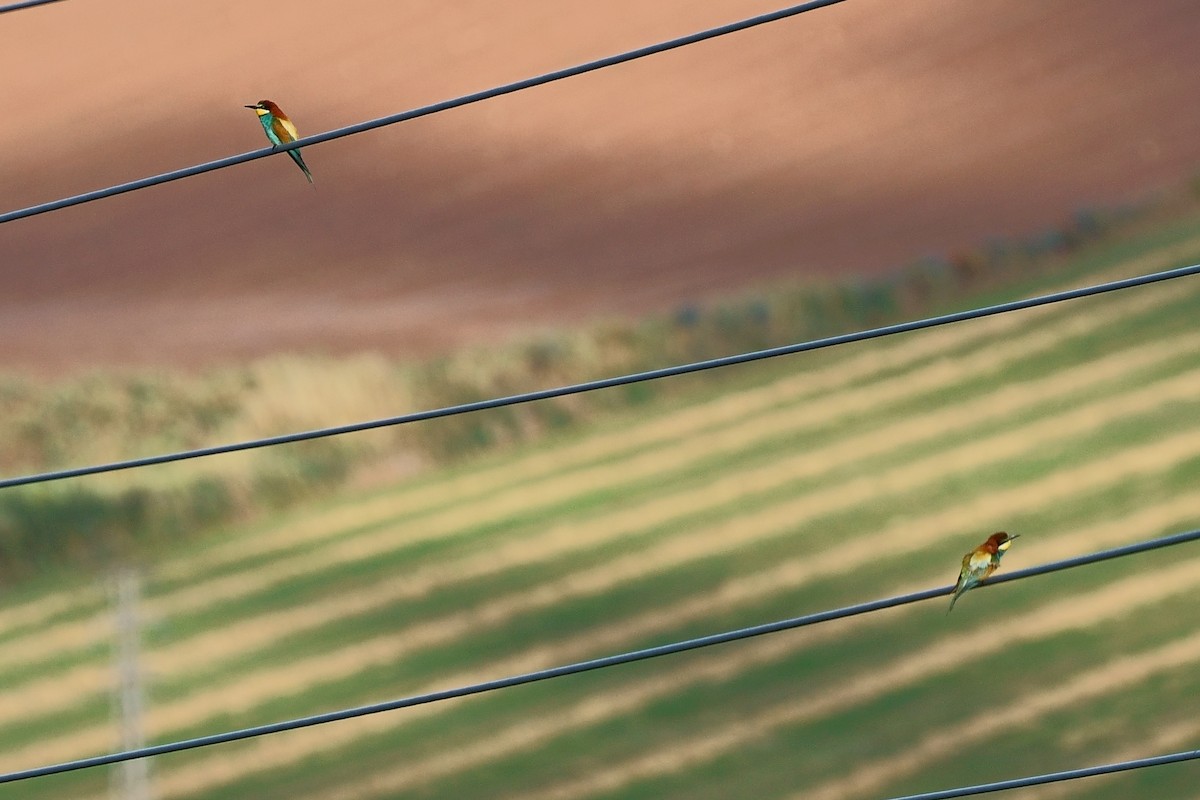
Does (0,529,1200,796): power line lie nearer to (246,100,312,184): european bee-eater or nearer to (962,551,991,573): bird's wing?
(962,551,991,573): bird's wing

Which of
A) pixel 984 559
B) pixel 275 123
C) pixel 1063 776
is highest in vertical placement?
pixel 275 123

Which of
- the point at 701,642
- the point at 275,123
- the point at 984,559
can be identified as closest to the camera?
the point at 701,642

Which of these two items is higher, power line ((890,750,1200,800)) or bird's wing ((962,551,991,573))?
bird's wing ((962,551,991,573))

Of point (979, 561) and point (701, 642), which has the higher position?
point (979, 561)

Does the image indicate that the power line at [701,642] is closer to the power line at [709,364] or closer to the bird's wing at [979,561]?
the bird's wing at [979,561]

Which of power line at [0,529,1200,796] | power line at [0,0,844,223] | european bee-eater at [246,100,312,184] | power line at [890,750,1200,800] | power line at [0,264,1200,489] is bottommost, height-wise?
power line at [890,750,1200,800]

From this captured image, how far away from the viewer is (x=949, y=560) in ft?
39.4

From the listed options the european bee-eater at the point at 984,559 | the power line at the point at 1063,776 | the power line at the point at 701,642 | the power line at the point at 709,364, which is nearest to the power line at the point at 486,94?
the power line at the point at 709,364

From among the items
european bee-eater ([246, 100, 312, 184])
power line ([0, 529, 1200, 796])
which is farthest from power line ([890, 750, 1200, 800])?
european bee-eater ([246, 100, 312, 184])

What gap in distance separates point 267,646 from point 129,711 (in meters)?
1.29

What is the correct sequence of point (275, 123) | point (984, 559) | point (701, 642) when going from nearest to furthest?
point (701, 642) < point (984, 559) < point (275, 123)

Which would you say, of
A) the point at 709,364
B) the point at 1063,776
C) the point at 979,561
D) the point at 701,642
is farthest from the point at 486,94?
the point at 1063,776

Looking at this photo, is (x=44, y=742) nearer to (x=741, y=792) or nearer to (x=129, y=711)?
(x=129, y=711)

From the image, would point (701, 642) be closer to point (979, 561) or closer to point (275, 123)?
point (979, 561)
